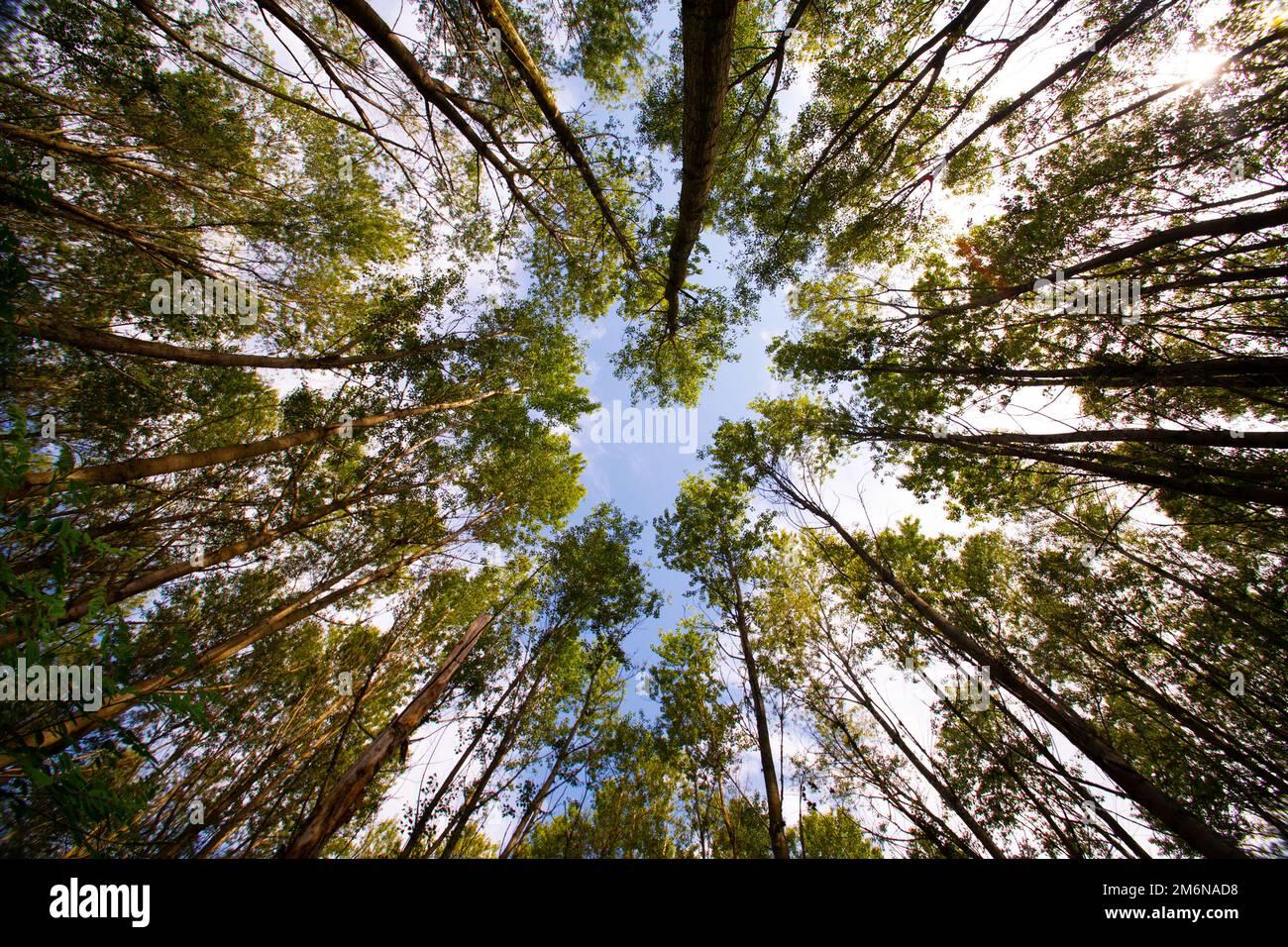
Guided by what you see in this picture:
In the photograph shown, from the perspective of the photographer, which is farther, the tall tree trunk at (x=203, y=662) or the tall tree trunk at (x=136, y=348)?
the tall tree trunk at (x=203, y=662)

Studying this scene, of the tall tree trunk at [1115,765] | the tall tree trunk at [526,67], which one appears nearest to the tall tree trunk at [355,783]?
the tall tree trunk at [526,67]

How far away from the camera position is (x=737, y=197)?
29.0 feet

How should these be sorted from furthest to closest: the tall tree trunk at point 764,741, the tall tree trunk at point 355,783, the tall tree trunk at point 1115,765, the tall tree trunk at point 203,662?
the tall tree trunk at point 764,741
the tall tree trunk at point 203,662
the tall tree trunk at point 1115,765
the tall tree trunk at point 355,783

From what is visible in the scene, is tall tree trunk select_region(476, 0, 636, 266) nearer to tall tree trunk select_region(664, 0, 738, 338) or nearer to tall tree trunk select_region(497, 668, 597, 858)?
tall tree trunk select_region(664, 0, 738, 338)

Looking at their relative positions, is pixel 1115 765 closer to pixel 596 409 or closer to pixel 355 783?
pixel 355 783

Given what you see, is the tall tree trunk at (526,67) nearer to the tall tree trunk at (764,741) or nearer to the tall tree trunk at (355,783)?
the tall tree trunk at (355,783)

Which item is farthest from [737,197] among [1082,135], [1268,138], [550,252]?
[1268,138]

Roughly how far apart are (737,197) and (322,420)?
1009cm

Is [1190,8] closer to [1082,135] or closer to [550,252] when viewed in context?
[1082,135]

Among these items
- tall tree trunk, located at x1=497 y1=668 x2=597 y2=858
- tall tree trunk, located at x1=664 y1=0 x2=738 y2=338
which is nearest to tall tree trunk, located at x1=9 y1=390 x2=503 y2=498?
tall tree trunk, located at x1=664 y1=0 x2=738 y2=338

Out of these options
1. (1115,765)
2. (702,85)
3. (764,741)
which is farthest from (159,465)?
(1115,765)

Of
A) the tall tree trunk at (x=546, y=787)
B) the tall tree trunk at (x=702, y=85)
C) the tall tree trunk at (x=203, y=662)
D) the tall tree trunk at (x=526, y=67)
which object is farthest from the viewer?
the tall tree trunk at (x=546, y=787)

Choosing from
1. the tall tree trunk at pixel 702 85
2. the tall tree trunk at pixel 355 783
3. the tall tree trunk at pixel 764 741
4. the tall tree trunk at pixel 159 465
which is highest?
the tall tree trunk at pixel 702 85
